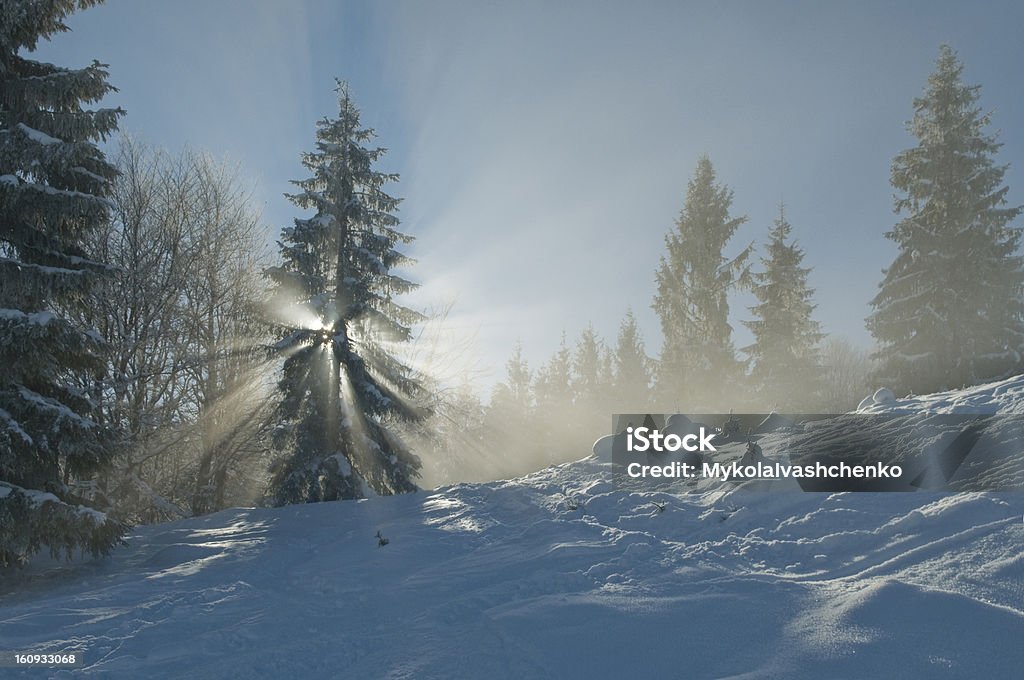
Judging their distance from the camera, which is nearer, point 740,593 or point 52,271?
point 740,593

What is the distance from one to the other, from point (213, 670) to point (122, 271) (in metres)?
5.67

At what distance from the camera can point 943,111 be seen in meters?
18.2

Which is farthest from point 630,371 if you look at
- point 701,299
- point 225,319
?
point 225,319

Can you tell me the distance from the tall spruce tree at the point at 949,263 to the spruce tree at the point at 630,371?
2343 cm

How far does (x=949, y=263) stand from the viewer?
17.3m

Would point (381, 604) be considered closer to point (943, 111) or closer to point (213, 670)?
point (213, 670)

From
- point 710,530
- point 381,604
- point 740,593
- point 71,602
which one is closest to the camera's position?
point 740,593

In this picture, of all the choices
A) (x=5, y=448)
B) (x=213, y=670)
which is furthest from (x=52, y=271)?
(x=213, y=670)

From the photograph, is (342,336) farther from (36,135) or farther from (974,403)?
(974,403)

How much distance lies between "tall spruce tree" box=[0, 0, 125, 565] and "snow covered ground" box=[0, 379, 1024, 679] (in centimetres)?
101

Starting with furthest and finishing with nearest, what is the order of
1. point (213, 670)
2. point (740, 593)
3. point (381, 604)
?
point (381, 604) → point (740, 593) → point (213, 670)

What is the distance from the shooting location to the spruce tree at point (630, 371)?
1636 inches
